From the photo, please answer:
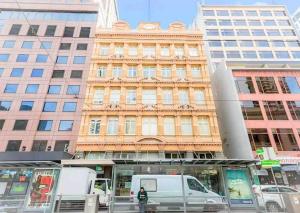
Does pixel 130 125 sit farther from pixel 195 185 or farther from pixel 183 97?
pixel 195 185

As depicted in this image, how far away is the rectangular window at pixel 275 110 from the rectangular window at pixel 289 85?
8.37ft

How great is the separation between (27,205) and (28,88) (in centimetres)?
2430

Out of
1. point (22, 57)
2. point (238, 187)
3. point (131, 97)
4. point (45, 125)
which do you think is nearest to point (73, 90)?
point (45, 125)

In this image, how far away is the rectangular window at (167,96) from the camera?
26094 millimetres

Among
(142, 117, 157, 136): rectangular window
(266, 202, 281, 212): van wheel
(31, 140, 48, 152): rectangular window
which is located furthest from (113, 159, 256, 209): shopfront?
(31, 140, 48, 152): rectangular window

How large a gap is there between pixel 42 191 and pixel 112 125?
42.9 ft

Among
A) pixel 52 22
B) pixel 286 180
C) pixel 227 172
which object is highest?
pixel 52 22

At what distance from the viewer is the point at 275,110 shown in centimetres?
2714

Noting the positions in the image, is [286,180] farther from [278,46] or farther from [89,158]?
[278,46]

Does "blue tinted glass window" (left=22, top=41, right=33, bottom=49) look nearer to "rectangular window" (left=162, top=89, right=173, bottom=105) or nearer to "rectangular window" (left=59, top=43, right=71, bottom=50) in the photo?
"rectangular window" (left=59, top=43, right=71, bottom=50)

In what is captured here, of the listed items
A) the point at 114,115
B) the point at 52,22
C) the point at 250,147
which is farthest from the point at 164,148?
the point at 52,22

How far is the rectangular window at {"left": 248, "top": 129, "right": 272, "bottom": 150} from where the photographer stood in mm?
24797

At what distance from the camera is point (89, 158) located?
74.3ft

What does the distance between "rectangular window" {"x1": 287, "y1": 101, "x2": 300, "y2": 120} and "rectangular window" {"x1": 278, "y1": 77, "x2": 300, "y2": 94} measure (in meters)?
1.72
